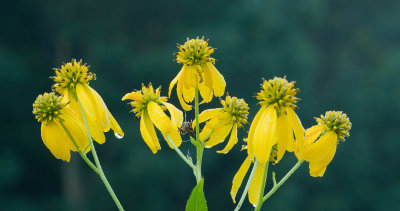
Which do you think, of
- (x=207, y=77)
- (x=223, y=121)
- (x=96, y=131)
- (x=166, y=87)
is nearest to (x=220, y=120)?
(x=223, y=121)

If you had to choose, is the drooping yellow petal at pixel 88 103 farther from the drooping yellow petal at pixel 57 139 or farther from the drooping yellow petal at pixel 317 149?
the drooping yellow petal at pixel 317 149

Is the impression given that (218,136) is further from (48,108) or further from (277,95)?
(48,108)

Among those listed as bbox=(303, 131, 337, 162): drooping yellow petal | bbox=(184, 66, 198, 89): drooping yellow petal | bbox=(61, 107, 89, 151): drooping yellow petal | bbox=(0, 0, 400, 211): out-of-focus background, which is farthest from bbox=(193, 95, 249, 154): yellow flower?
bbox=(0, 0, 400, 211): out-of-focus background

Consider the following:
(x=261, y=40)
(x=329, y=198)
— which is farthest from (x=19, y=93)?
(x=329, y=198)

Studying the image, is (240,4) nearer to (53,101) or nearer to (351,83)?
(351,83)

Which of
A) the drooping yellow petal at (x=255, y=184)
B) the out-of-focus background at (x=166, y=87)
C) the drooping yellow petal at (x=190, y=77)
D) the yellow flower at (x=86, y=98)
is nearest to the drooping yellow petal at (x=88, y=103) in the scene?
the yellow flower at (x=86, y=98)

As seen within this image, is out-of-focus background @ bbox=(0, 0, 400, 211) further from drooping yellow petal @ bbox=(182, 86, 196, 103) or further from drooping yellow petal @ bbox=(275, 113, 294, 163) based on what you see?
drooping yellow petal @ bbox=(275, 113, 294, 163)
